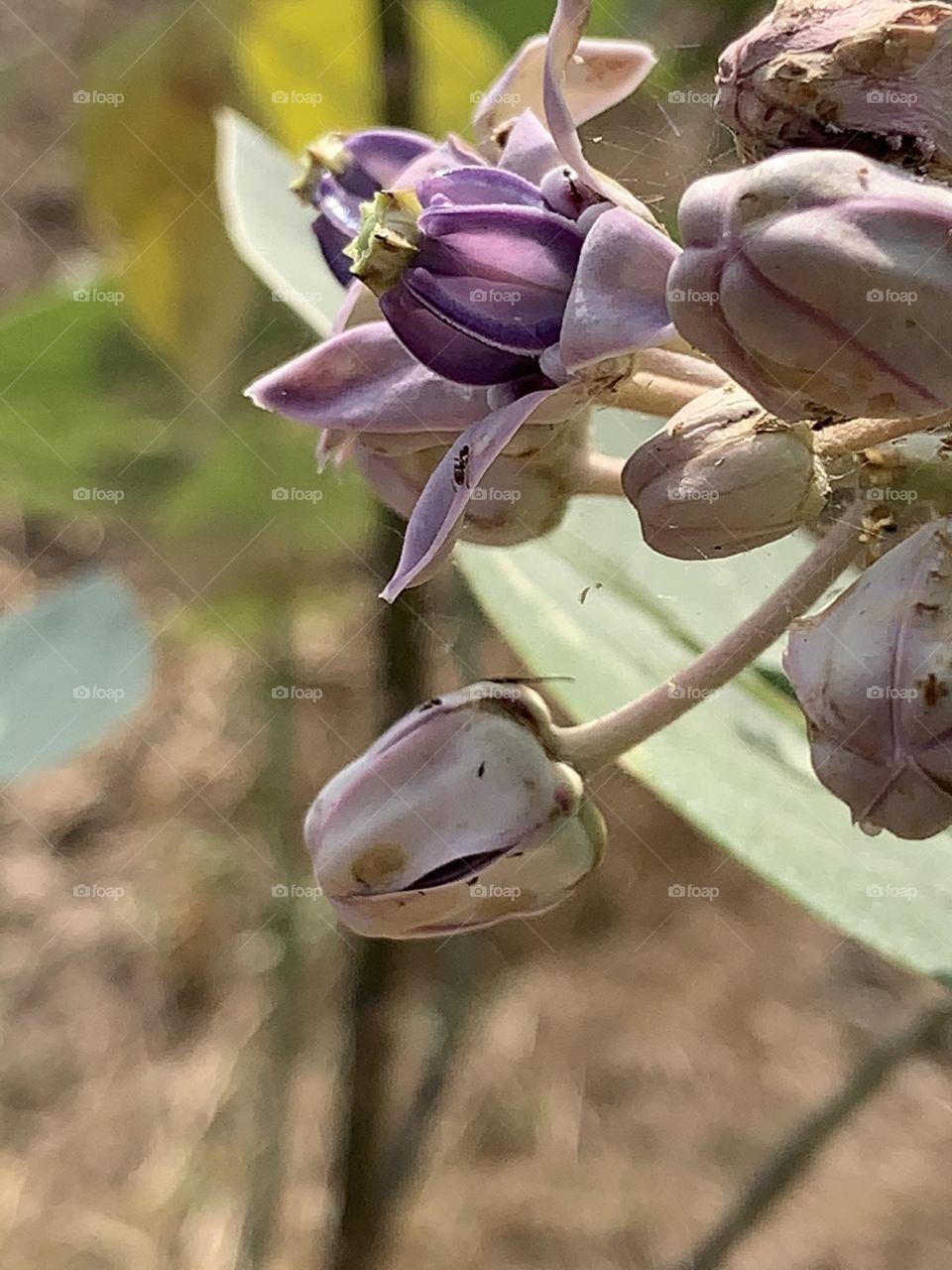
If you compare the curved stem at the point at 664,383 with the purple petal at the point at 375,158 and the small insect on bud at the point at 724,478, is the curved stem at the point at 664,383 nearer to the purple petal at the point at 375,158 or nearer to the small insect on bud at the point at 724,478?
the small insect on bud at the point at 724,478

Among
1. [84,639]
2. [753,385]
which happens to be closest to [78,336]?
[84,639]

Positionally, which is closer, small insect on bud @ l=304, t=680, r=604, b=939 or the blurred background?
small insect on bud @ l=304, t=680, r=604, b=939

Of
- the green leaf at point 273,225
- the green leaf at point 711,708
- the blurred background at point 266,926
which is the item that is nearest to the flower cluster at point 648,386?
the green leaf at point 711,708

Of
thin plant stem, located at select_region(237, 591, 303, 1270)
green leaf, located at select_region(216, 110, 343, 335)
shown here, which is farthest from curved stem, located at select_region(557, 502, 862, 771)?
thin plant stem, located at select_region(237, 591, 303, 1270)

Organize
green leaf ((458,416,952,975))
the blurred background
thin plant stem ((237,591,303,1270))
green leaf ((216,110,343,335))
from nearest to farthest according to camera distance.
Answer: green leaf ((458,416,952,975)) → green leaf ((216,110,343,335)) → the blurred background → thin plant stem ((237,591,303,1270))

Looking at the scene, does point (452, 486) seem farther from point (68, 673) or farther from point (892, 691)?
point (68, 673)

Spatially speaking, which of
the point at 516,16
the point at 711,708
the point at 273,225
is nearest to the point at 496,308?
the point at 711,708

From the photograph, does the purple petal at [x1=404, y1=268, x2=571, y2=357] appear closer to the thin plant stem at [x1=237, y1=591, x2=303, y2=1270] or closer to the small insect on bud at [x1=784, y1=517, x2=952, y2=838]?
the small insect on bud at [x1=784, y1=517, x2=952, y2=838]
